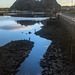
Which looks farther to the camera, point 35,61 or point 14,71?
point 35,61

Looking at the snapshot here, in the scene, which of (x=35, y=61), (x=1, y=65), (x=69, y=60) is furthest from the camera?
(x=35, y=61)

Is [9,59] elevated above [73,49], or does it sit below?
below

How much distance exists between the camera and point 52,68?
12469 millimetres

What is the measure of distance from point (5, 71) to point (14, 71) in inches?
35.7

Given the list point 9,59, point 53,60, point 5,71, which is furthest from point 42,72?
point 9,59

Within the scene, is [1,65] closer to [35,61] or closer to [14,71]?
[14,71]

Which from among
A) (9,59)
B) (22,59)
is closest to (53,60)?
(22,59)

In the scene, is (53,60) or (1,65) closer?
(1,65)

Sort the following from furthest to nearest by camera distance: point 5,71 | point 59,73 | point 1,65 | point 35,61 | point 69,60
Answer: point 35,61, point 69,60, point 1,65, point 5,71, point 59,73

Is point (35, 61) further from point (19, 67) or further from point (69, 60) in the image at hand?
point (69, 60)

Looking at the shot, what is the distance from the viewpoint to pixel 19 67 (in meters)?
13.7

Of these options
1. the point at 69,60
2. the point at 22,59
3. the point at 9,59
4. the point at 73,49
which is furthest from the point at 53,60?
the point at 9,59

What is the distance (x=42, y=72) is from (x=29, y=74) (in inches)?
53.0

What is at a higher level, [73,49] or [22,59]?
[73,49]
